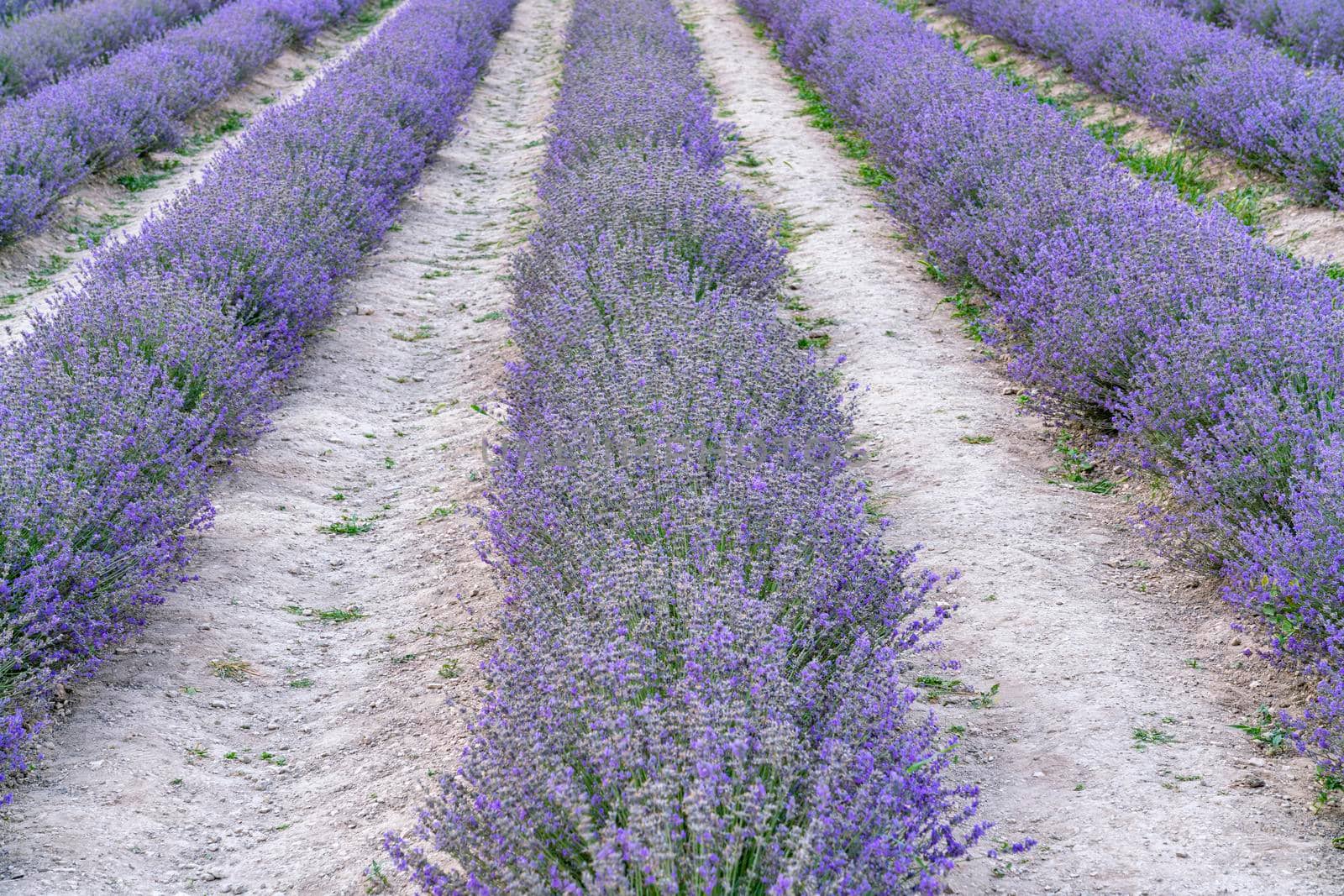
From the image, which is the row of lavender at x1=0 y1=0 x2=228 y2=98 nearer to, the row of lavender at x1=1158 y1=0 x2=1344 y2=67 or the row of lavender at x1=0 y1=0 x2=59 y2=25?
the row of lavender at x1=0 y1=0 x2=59 y2=25

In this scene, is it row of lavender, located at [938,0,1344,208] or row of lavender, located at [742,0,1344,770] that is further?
row of lavender, located at [938,0,1344,208]

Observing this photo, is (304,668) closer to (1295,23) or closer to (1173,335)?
(1173,335)

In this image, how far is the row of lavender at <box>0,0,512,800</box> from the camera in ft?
10.5

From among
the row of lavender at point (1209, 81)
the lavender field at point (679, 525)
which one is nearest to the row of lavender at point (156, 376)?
the lavender field at point (679, 525)

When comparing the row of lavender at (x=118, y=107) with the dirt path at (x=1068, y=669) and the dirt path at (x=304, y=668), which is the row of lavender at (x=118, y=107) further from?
the dirt path at (x=1068, y=669)

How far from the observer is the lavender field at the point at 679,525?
7.68 feet

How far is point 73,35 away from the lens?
11109 mm

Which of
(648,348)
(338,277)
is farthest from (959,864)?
(338,277)

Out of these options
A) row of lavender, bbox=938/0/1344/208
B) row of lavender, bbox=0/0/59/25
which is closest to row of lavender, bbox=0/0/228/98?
row of lavender, bbox=0/0/59/25

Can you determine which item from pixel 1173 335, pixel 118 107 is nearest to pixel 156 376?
pixel 1173 335

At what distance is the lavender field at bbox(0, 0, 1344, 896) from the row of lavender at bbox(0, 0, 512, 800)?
25 millimetres

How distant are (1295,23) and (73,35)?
10.8 m

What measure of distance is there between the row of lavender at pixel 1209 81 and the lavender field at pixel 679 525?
61mm

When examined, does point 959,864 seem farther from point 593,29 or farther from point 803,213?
point 593,29
